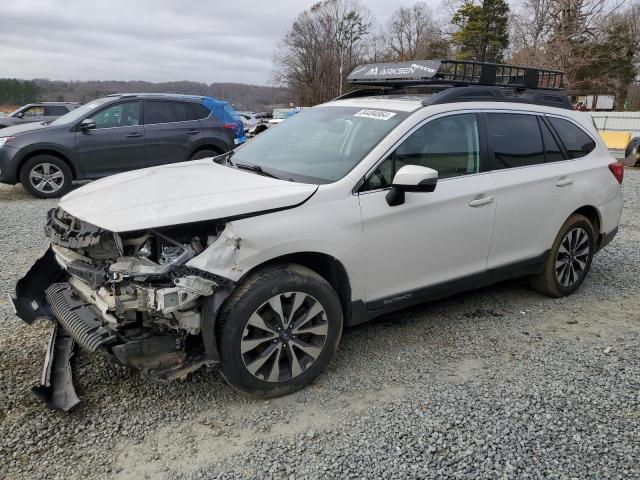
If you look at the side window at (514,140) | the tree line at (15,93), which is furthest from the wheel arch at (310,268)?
the tree line at (15,93)

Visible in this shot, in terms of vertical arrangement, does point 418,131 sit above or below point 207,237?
above

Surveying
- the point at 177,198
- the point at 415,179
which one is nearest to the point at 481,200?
the point at 415,179

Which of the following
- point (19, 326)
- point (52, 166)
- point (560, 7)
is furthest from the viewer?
point (560, 7)

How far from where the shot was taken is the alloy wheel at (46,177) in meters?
9.38

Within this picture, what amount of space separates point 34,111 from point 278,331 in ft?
66.7

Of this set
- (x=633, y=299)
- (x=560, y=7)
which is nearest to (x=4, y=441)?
(x=633, y=299)

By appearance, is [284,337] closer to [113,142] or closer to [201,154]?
[113,142]

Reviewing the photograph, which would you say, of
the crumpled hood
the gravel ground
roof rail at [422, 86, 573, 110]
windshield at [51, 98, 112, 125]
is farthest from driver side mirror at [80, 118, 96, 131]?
roof rail at [422, 86, 573, 110]

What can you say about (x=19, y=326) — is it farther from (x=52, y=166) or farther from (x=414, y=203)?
(x=52, y=166)

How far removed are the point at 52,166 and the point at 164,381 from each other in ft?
25.9

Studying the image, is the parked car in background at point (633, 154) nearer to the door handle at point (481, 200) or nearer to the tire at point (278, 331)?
the door handle at point (481, 200)

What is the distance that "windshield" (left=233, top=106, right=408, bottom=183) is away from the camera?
11.4 feet

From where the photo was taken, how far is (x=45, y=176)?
9.42m

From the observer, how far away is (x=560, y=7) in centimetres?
3111
